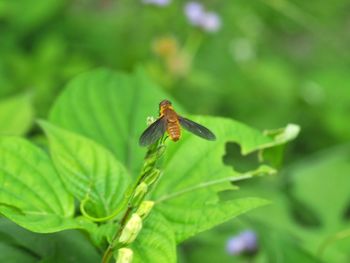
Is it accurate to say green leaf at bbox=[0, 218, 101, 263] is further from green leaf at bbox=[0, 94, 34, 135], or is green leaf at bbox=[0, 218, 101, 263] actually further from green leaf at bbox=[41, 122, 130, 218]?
green leaf at bbox=[0, 94, 34, 135]

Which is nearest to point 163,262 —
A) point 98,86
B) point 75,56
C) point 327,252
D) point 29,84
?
point 98,86

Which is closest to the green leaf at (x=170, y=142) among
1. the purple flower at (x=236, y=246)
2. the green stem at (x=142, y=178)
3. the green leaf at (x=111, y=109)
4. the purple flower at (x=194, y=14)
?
the green leaf at (x=111, y=109)

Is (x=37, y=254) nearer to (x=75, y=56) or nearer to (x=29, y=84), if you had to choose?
(x=29, y=84)

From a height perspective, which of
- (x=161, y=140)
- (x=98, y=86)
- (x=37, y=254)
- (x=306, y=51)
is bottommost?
(x=37, y=254)

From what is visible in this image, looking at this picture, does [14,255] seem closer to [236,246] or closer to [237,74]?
[236,246]

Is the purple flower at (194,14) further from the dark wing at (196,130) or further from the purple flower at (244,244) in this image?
the dark wing at (196,130)

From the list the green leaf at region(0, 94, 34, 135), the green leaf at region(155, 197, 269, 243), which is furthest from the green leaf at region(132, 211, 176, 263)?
the green leaf at region(0, 94, 34, 135)

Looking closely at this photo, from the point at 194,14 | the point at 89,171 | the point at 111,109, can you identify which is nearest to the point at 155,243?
the point at 89,171
